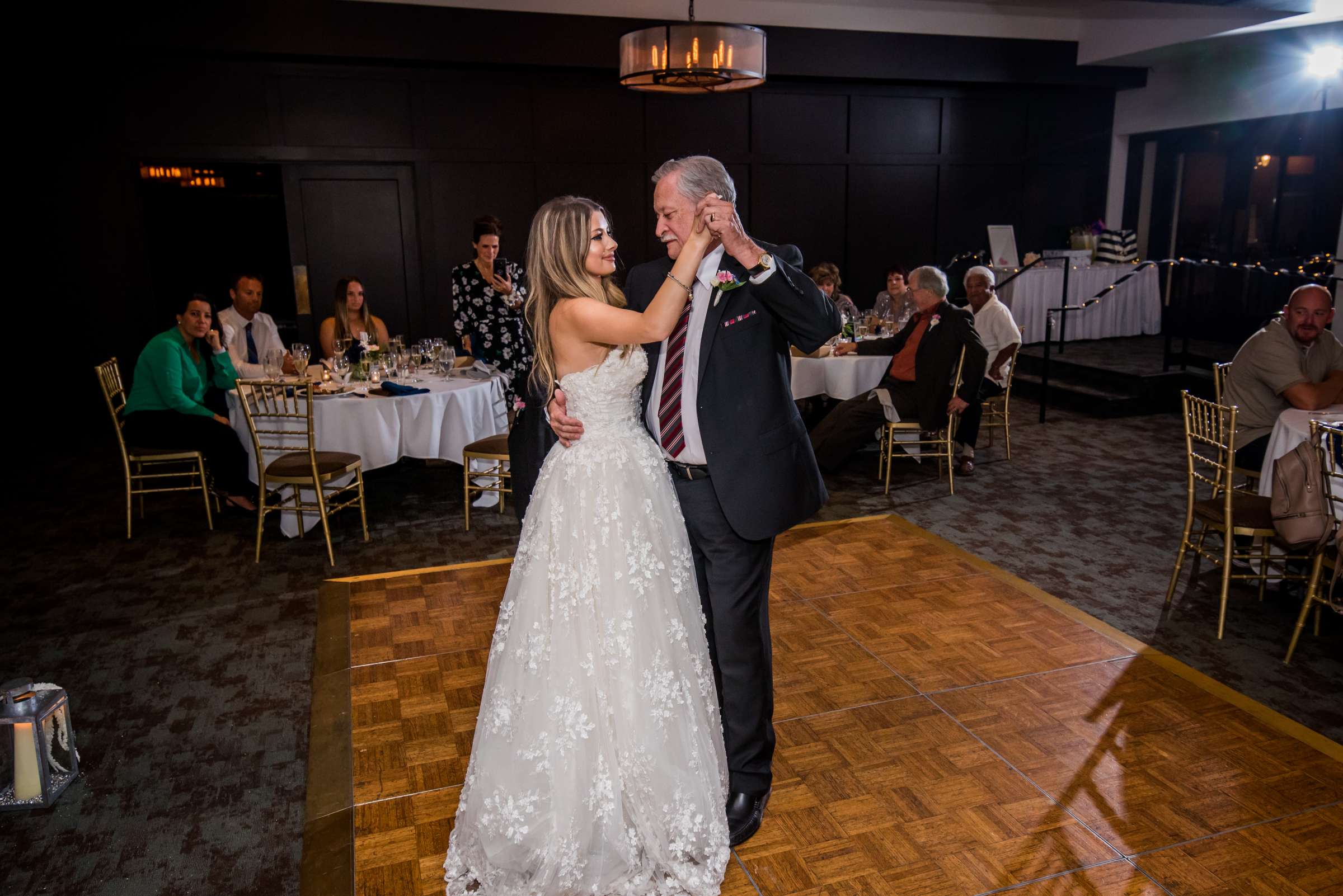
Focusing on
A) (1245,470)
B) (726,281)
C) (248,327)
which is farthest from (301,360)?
(1245,470)

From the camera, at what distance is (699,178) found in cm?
217

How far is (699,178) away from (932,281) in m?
4.05

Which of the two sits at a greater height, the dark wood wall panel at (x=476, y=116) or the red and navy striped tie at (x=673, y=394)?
the dark wood wall panel at (x=476, y=116)

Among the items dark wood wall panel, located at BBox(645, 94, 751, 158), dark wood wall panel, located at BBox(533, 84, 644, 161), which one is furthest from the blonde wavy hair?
dark wood wall panel, located at BBox(645, 94, 751, 158)

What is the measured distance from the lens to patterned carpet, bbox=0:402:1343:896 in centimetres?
271

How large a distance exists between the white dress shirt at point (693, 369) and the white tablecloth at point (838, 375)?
155 inches

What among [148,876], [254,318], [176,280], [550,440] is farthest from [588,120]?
[148,876]

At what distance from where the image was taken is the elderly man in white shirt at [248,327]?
238 inches

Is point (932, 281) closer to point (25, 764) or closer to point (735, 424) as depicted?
point (735, 424)

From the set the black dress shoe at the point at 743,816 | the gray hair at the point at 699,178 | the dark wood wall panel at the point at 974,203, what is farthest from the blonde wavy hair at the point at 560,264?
the dark wood wall panel at the point at 974,203

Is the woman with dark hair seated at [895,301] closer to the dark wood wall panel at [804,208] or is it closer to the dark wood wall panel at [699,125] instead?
the dark wood wall panel at [804,208]

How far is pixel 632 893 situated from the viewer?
7.47ft

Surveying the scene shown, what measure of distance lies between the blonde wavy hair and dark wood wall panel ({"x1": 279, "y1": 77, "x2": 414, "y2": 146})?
6962mm

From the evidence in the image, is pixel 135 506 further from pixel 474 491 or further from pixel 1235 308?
pixel 1235 308
